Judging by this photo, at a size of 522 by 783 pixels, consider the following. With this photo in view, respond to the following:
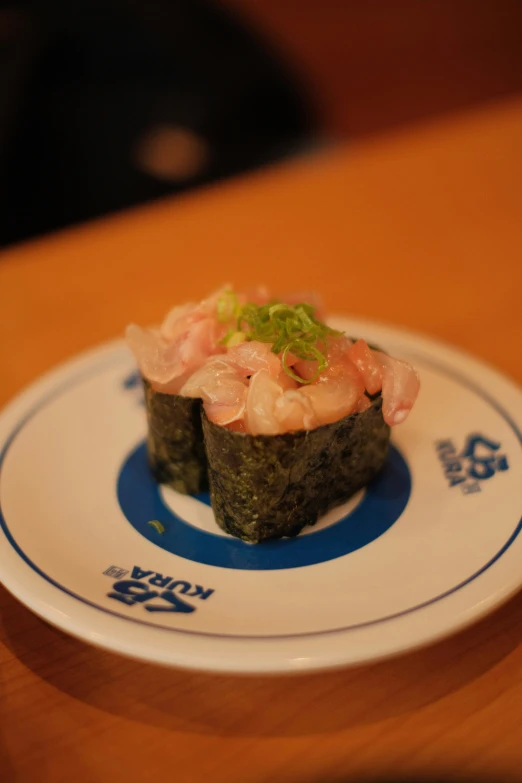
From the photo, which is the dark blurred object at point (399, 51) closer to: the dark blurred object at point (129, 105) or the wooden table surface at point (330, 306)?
the dark blurred object at point (129, 105)

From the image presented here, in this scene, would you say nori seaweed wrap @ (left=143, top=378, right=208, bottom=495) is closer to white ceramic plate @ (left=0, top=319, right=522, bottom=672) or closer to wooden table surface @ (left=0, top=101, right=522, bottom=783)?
white ceramic plate @ (left=0, top=319, right=522, bottom=672)

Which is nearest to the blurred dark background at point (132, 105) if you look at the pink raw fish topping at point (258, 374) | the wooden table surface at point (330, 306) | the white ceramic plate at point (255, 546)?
the wooden table surface at point (330, 306)

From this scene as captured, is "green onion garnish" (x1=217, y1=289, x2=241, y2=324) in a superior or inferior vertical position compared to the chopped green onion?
superior

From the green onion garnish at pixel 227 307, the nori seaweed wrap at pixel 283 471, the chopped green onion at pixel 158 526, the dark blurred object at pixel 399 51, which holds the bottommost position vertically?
the chopped green onion at pixel 158 526

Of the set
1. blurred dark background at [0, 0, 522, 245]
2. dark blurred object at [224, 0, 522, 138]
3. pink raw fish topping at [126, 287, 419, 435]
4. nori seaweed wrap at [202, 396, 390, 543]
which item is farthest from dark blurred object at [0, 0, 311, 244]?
nori seaweed wrap at [202, 396, 390, 543]

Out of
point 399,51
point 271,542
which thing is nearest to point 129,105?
point 271,542

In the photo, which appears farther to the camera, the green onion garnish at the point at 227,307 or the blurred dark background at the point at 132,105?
the blurred dark background at the point at 132,105

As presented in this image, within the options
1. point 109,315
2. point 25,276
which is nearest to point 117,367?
point 109,315
